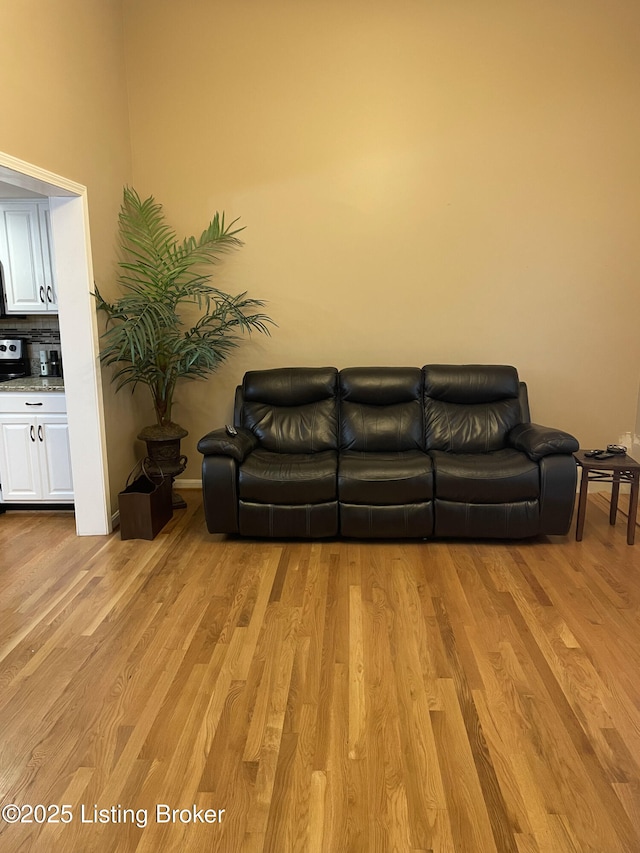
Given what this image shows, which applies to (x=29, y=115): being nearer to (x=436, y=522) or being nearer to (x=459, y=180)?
(x=459, y=180)

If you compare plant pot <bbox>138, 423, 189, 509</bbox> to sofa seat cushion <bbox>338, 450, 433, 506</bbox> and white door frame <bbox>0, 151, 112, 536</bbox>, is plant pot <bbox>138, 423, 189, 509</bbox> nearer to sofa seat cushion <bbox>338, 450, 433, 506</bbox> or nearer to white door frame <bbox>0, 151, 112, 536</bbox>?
white door frame <bbox>0, 151, 112, 536</bbox>

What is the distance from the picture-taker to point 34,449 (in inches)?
156

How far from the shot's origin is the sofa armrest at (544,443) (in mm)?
3451

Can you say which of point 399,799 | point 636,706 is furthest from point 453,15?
point 399,799

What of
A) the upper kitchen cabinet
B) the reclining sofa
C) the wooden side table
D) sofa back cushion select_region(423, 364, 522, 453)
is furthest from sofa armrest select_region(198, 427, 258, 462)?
the wooden side table

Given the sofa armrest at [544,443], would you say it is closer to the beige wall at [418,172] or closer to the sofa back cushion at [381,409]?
the sofa back cushion at [381,409]

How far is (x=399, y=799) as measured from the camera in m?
1.74

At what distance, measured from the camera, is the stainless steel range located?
14.8 ft

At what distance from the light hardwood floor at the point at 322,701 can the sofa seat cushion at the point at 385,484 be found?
1.07 feet

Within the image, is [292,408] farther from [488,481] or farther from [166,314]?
[488,481]

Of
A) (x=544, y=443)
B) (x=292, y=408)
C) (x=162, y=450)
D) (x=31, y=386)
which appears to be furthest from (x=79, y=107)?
(x=544, y=443)

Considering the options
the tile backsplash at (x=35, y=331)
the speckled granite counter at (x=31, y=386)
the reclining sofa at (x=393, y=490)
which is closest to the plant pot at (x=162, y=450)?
the reclining sofa at (x=393, y=490)

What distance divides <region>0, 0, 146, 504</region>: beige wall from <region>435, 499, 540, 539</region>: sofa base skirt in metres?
2.16

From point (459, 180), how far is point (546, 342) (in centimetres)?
133
